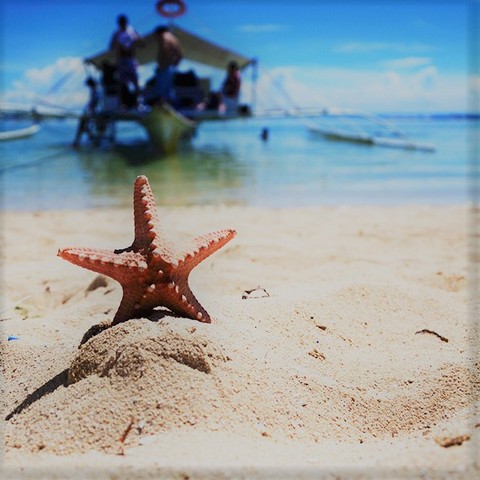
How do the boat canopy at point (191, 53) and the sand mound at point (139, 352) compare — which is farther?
the boat canopy at point (191, 53)

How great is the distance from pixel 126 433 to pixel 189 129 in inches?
679

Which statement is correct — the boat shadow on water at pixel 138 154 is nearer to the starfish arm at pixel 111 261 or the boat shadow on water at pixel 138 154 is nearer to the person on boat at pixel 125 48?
the person on boat at pixel 125 48

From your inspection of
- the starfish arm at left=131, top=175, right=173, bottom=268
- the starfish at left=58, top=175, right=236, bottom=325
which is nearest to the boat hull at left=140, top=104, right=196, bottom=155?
the starfish arm at left=131, top=175, right=173, bottom=268

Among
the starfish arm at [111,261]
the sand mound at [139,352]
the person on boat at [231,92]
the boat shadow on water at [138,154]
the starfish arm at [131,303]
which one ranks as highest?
the person on boat at [231,92]

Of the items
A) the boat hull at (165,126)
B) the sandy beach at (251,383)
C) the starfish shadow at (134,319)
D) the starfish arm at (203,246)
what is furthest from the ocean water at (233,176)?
the starfish shadow at (134,319)

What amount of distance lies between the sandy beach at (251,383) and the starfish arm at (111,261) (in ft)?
0.70

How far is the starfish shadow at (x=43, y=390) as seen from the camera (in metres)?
2.25

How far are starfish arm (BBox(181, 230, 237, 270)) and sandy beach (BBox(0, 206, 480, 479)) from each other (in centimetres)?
23

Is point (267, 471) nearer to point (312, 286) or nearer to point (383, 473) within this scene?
point (383, 473)

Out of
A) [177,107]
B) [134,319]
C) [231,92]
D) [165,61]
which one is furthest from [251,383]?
[231,92]

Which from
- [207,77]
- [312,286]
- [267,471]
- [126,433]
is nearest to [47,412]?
[126,433]

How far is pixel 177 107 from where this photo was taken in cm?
1873

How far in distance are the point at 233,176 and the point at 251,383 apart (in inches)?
448

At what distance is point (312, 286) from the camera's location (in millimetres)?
3605
